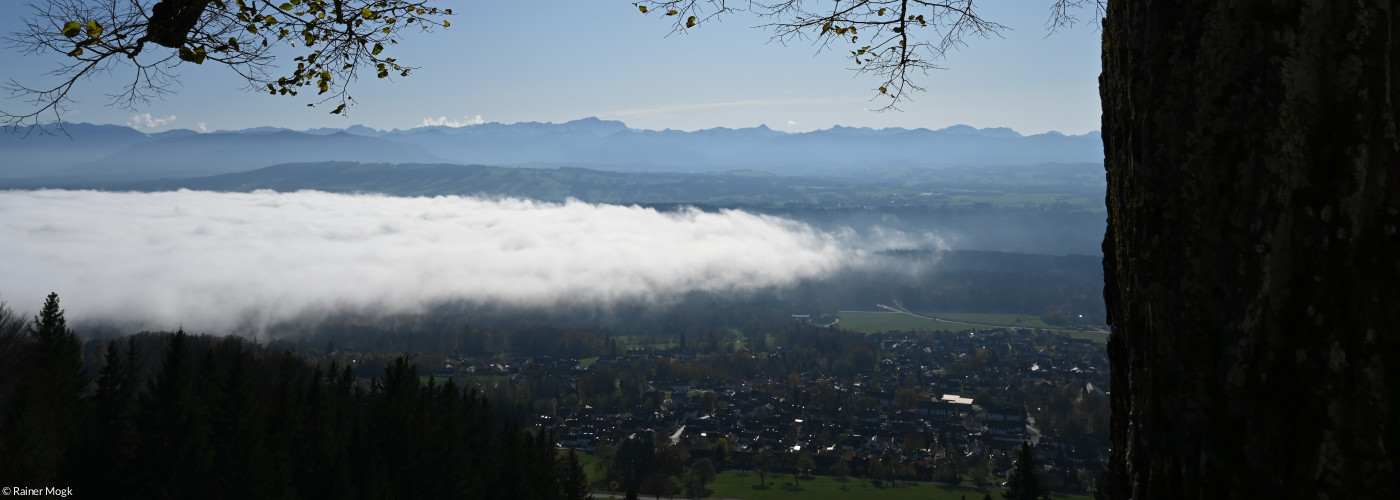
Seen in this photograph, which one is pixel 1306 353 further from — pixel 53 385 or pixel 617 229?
pixel 617 229

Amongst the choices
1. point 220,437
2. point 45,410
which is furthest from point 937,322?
point 45,410

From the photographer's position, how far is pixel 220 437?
15.1m

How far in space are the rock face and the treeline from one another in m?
14.5

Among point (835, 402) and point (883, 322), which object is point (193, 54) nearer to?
point (835, 402)

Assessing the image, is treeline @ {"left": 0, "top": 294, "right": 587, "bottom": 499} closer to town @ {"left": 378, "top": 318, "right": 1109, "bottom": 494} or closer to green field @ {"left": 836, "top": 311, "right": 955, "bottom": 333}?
town @ {"left": 378, "top": 318, "right": 1109, "bottom": 494}

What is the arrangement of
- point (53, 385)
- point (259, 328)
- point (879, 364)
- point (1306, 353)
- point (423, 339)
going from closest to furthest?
point (1306, 353) < point (53, 385) < point (879, 364) < point (423, 339) < point (259, 328)

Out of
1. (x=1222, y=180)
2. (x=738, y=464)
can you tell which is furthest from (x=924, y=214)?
(x=1222, y=180)

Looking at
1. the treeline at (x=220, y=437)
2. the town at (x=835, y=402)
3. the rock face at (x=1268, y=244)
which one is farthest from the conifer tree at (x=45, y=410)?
the rock face at (x=1268, y=244)

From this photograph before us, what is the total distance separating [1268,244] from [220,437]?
17812mm

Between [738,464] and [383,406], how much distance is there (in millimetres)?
21774

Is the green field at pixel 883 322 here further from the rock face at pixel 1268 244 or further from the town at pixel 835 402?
the rock face at pixel 1268 244

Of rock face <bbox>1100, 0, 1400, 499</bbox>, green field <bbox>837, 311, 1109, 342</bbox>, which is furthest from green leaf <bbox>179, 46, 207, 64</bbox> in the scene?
green field <bbox>837, 311, 1109, 342</bbox>

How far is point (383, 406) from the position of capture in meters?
18.3

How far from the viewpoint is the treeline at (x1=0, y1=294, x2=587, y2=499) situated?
1402 cm
